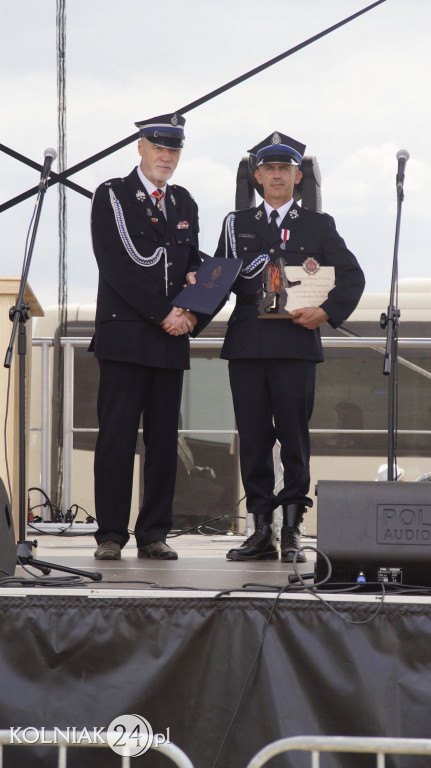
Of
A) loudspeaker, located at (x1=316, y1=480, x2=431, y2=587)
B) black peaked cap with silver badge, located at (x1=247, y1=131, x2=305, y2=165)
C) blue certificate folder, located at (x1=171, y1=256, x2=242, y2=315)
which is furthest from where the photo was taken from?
black peaked cap with silver badge, located at (x1=247, y1=131, x2=305, y2=165)

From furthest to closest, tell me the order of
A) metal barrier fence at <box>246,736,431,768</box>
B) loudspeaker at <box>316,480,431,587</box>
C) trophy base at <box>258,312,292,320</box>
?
trophy base at <box>258,312,292,320</box>, loudspeaker at <box>316,480,431,587</box>, metal barrier fence at <box>246,736,431,768</box>

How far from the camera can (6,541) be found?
2.35 m

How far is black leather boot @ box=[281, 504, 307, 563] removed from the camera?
9.99ft

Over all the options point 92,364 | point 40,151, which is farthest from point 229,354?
point 92,364

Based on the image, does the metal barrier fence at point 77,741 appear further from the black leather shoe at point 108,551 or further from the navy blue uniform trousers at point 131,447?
the navy blue uniform trousers at point 131,447

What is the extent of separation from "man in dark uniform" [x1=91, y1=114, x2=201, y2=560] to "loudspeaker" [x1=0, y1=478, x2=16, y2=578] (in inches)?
27.1

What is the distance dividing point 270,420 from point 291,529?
16.0 inches

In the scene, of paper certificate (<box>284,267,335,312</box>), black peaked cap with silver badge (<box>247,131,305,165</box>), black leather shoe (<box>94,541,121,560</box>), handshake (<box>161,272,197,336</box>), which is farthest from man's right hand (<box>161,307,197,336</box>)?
black leather shoe (<box>94,541,121,560</box>)

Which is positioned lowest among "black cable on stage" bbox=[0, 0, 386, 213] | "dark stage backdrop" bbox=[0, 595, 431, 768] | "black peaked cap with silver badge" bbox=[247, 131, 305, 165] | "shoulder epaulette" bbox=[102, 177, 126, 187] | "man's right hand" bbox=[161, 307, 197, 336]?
"dark stage backdrop" bbox=[0, 595, 431, 768]

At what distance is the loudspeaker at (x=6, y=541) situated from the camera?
2316 mm

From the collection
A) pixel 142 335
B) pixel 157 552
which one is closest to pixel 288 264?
pixel 142 335

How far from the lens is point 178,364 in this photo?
125 inches

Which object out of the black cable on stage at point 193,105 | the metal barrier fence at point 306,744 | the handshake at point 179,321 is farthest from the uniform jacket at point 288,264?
the metal barrier fence at point 306,744

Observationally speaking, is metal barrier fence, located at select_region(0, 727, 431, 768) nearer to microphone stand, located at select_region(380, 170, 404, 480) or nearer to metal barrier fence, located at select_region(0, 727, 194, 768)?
metal barrier fence, located at select_region(0, 727, 194, 768)
